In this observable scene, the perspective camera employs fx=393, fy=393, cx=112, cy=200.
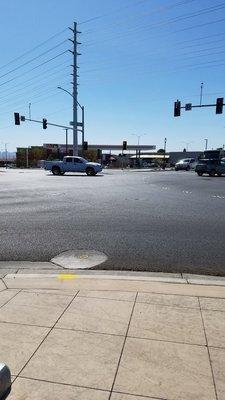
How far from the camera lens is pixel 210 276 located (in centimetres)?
612

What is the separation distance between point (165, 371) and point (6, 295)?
8.23ft

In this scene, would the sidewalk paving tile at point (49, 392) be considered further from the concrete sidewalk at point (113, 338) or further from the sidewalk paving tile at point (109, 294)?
the sidewalk paving tile at point (109, 294)

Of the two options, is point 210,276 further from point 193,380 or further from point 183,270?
point 193,380

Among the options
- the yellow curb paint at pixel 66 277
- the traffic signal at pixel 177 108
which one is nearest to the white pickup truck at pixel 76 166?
the traffic signal at pixel 177 108

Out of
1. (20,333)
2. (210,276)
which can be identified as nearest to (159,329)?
(20,333)

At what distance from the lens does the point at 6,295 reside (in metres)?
5.06

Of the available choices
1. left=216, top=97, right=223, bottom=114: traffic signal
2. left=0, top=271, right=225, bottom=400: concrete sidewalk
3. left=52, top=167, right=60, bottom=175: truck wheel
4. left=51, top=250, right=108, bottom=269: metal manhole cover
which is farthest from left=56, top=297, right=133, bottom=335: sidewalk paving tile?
left=52, top=167, right=60, bottom=175: truck wheel

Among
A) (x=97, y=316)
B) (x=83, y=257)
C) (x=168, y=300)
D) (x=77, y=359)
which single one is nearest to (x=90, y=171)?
(x=83, y=257)

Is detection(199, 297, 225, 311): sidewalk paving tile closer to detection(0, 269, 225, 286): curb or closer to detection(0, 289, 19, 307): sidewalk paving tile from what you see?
detection(0, 269, 225, 286): curb

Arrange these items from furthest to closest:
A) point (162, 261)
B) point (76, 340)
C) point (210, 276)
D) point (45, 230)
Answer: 1. point (45, 230)
2. point (162, 261)
3. point (210, 276)
4. point (76, 340)

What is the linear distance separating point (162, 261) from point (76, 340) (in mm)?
3376

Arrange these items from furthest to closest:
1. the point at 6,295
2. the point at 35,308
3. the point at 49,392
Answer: the point at 6,295, the point at 35,308, the point at 49,392

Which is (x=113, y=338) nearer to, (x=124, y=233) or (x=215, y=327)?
(x=215, y=327)

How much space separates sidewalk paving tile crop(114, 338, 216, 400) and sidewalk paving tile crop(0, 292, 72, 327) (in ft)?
3.36
